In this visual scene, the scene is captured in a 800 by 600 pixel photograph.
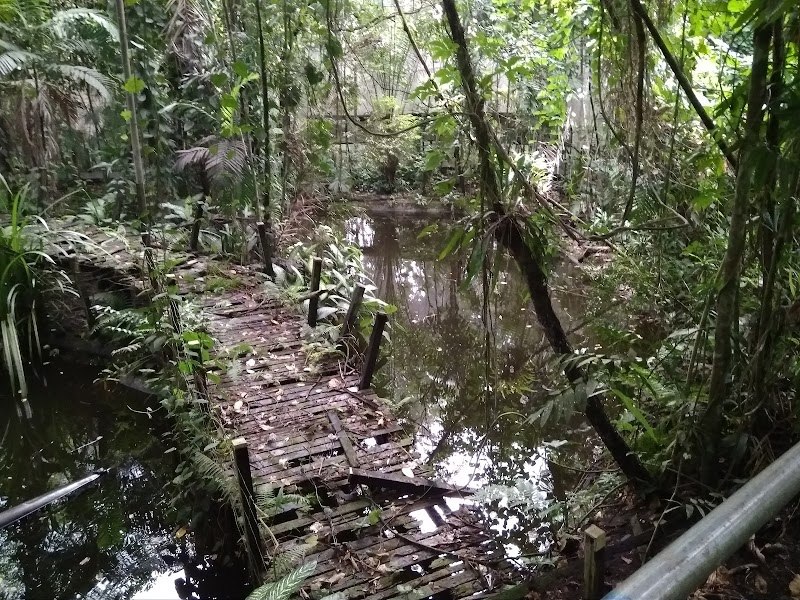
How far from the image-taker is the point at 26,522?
379 centimetres

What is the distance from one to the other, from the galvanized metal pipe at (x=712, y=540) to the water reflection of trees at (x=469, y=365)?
148 centimetres

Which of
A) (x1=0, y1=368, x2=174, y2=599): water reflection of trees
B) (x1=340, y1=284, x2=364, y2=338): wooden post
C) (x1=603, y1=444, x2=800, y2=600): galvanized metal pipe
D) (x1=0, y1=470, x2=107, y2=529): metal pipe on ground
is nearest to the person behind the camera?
(x1=603, y1=444, x2=800, y2=600): galvanized metal pipe

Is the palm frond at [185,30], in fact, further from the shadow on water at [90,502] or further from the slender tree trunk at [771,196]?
the slender tree trunk at [771,196]

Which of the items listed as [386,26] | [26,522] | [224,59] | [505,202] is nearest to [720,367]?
[505,202]

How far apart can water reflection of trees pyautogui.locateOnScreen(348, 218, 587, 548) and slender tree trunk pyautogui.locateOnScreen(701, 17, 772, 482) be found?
81cm

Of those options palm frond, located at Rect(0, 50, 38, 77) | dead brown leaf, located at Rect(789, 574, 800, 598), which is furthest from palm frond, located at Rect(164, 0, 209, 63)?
dead brown leaf, located at Rect(789, 574, 800, 598)

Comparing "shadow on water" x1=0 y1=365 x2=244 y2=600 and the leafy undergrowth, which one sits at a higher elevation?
the leafy undergrowth

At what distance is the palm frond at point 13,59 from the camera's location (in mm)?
5278

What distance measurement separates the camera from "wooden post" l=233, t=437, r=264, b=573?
251 centimetres

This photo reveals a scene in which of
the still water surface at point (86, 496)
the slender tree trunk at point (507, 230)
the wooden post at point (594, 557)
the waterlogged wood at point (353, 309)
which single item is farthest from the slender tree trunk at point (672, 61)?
the still water surface at point (86, 496)

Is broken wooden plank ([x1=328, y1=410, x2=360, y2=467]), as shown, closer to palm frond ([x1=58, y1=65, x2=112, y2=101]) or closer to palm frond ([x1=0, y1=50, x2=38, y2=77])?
palm frond ([x1=58, y1=65, x2=112, y2=101])

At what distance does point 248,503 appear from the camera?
2652mm

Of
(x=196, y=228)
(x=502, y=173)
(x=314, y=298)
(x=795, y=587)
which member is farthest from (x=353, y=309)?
(x=795, y=587)

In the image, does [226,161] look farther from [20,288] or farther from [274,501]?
[274,501]
